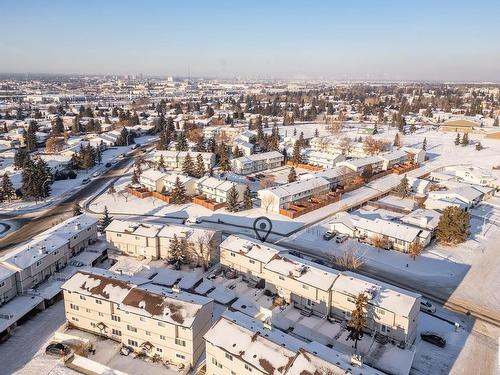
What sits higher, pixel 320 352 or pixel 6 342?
pixel 320 352

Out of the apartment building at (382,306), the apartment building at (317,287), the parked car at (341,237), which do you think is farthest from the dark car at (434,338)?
the parked car at (341,237)

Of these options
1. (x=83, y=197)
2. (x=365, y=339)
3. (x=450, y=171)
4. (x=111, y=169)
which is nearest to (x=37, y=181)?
(x=83, y=197)

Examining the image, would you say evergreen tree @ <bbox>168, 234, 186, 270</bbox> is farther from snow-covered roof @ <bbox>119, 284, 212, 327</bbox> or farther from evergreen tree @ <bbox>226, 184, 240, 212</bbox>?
evergreen tree @ <bbox>226, 184, 240, 212</bbox>

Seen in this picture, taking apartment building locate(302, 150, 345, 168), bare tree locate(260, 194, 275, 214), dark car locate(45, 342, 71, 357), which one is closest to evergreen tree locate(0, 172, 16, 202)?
bare tree locate(260, 194, 275, 214)

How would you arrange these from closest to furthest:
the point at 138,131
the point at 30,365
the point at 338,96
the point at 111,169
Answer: the point at 30,365 → the point at 111,169 → the point at 138,131 → the point at 338,96

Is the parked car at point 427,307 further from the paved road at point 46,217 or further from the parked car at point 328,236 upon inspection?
the paved road at point 46,217

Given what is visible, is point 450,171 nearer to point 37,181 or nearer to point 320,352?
point 320,352
